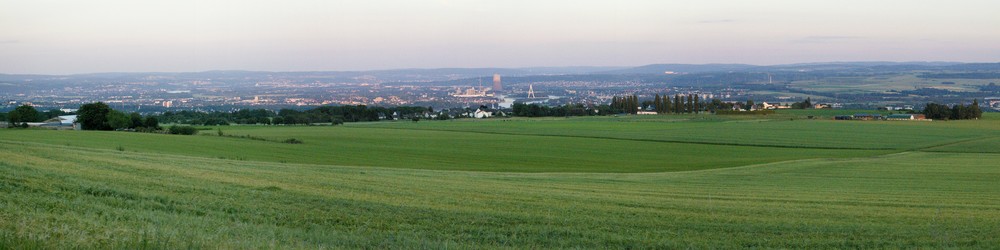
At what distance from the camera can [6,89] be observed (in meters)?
145

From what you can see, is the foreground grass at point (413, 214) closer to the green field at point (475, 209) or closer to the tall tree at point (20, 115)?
the green field at point (475, 209)

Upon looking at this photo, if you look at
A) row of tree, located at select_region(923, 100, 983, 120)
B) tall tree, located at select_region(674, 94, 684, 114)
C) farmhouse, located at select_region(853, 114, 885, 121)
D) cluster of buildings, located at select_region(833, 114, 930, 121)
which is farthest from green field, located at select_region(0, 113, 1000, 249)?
tall tree, located at select_region(674, 94, 684, 114)

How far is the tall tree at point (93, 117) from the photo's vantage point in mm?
64750

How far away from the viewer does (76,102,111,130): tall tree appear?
64.8 m

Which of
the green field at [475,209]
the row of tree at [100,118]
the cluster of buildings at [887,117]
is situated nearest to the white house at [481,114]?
the cluster of buildings at [887,117]

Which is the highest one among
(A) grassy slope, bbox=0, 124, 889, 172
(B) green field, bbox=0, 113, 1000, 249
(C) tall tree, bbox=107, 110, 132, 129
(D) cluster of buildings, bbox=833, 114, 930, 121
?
(B) green field, bbox=0, 113, 1000, 249

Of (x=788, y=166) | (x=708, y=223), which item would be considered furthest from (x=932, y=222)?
(x=788, y=166)

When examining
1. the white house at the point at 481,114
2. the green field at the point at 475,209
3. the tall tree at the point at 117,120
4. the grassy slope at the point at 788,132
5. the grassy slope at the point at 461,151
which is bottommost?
the white house at the point at 481,114

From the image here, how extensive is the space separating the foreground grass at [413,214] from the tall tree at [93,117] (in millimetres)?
46392

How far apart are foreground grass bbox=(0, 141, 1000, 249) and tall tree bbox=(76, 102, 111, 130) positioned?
152ft

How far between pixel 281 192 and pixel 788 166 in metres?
31.3

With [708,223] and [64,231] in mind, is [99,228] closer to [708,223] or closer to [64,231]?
[64,231]

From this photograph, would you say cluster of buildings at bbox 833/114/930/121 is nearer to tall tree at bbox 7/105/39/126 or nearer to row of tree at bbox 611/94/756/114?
row of tree at bbox 611/94/756/114

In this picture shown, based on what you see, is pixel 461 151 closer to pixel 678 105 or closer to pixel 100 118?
pixel 100 118
